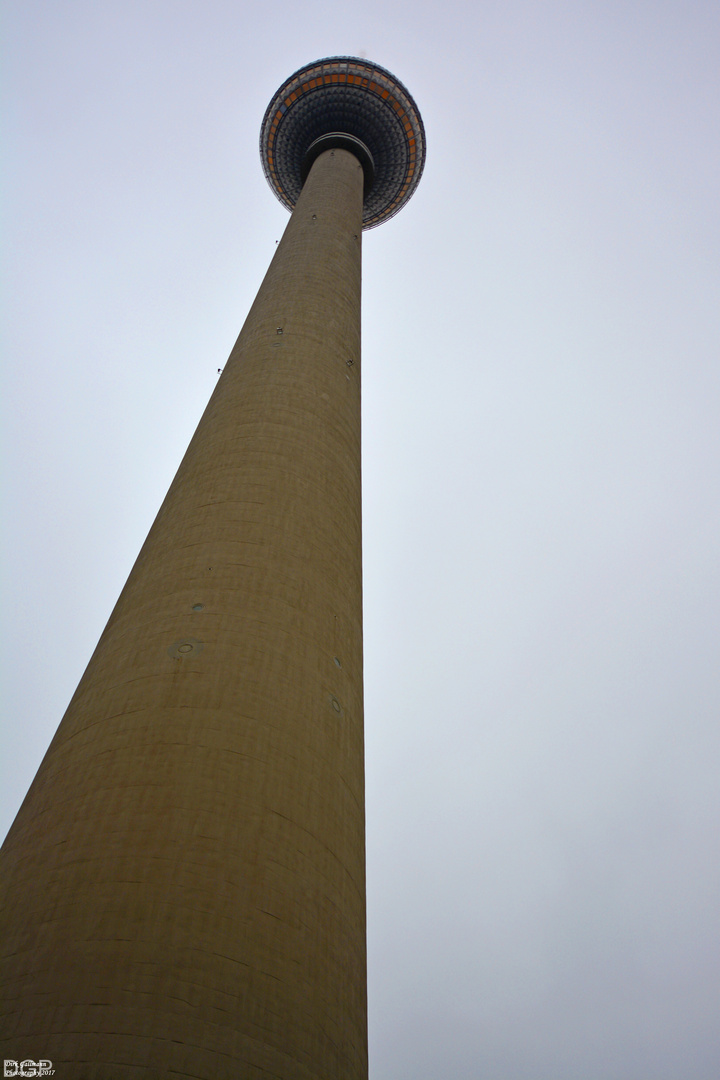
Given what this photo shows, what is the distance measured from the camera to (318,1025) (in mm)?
5641

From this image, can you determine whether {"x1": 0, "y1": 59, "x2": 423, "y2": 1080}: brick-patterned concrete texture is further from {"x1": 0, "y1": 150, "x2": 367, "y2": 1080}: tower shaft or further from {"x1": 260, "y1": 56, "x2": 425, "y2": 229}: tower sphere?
{"x1": 260, "y1": 56, "x2": 425, "y2": 229}: tower sphere

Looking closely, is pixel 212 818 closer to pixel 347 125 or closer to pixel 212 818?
pixel 212 818

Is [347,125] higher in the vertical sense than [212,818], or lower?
higher

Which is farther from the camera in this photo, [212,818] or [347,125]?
[347,125]

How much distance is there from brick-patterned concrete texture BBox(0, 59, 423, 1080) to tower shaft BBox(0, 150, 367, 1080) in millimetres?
17

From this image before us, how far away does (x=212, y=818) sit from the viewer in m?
5.98

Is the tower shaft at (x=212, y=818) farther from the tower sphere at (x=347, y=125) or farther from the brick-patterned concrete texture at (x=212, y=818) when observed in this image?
the tower sphere at (x=347, y=125)

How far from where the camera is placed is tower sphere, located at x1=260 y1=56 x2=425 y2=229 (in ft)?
86.9

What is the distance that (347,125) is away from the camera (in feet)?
88.7

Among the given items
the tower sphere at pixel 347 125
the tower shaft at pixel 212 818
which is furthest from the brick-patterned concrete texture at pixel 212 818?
the tower sphere at pixel 347 125

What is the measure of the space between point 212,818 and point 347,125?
26551 millimetres

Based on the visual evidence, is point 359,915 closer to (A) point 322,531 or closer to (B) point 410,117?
(A) point 322,531

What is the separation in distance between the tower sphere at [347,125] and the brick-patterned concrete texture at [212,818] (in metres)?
20.6

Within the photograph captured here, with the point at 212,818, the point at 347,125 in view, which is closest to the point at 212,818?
the point at 212,818
